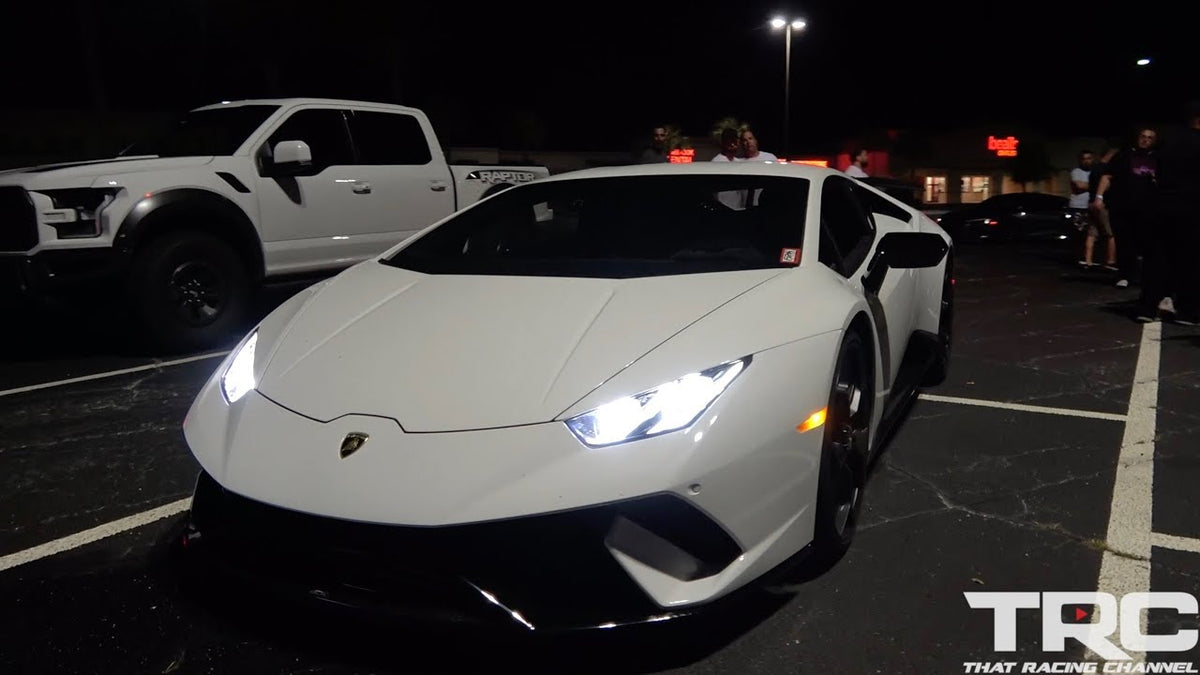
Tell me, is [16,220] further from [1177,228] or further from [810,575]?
[1177,228]

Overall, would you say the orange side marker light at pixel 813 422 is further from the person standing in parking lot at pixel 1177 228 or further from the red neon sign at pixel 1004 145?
the red neon sign at pixel 1004 145

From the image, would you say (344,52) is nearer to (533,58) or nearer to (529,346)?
(533,58)

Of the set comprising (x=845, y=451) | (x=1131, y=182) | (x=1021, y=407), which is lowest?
(x=1021, y=407)

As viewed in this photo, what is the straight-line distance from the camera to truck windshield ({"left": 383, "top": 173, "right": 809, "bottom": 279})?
3221 millimetres

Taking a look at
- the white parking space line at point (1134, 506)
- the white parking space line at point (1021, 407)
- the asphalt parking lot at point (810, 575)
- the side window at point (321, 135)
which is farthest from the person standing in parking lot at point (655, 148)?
the white parking space line at point (1134, 506)

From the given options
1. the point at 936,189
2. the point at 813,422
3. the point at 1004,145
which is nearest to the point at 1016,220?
the point at 813,422

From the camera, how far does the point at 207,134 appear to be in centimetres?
711

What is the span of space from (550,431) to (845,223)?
212 cm

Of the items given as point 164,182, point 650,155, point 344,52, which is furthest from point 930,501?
point 344,52

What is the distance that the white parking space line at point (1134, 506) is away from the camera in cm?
287

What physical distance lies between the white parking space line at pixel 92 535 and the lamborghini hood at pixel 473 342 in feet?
2.59

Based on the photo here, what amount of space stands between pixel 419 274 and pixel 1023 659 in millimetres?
2243

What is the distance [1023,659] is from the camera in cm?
243

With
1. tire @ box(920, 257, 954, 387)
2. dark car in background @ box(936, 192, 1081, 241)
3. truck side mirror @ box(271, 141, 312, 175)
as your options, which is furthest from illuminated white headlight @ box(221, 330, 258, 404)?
dark car in background @ box(936, 192, 1081, 241)
